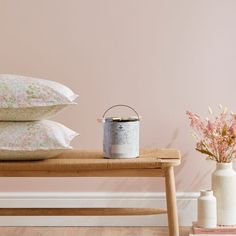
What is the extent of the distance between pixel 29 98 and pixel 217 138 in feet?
2.86

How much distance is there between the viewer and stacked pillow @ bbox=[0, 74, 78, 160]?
7.47ft

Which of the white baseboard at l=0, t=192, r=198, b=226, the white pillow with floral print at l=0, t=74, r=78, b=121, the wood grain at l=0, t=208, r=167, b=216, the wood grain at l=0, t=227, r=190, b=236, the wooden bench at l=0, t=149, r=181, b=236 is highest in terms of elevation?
the white pillow with floral print at l=0, t=74, r=78, b=121

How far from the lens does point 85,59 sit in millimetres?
2969

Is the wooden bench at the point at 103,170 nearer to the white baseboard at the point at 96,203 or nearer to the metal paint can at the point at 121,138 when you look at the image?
the metal paint can at the point at 121,138

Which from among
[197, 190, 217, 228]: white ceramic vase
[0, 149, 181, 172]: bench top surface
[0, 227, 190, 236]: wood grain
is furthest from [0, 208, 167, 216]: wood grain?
[0, 227, 190, 236]: wood grain

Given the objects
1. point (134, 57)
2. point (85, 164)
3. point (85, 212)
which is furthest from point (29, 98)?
point (134, 57)

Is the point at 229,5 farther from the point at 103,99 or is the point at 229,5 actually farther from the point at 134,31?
the point at 103,99

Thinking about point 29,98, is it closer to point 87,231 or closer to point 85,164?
point 85,164

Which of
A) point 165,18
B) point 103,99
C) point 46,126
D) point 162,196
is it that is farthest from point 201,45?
point 46,126

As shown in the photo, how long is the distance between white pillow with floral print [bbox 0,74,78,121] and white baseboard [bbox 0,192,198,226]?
0.77 m

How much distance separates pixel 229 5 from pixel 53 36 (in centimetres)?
78

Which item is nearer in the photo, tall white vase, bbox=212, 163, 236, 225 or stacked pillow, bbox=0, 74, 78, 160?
stacked pillow, bbox=0, 74, 78, 160

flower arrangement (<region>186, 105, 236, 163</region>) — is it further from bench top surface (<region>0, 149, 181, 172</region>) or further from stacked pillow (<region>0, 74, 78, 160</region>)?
stacked pillow (<region>0, 74, 78, 160</region>)

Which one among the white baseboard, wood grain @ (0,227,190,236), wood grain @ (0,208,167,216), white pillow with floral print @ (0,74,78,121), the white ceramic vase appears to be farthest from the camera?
the white baseboard
